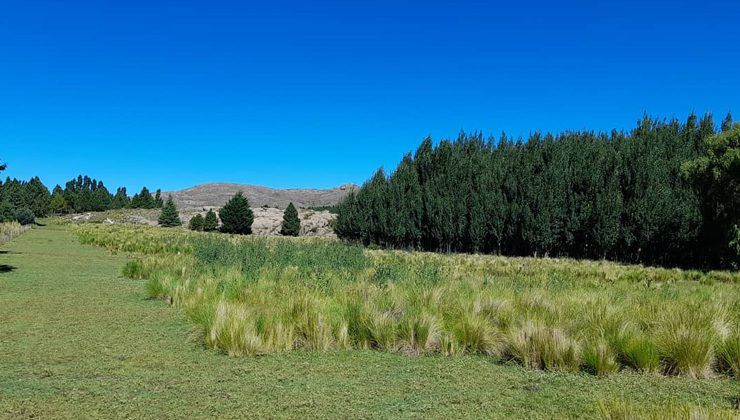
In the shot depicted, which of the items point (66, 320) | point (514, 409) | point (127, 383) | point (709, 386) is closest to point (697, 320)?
point (709, 386)

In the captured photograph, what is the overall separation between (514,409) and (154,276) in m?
8.14

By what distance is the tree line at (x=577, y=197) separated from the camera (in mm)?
28156

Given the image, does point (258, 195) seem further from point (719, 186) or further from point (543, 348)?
point (543, 348)

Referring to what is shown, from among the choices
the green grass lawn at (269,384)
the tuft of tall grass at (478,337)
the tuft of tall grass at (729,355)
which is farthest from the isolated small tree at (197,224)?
the tuft of tall grass at (729,355)

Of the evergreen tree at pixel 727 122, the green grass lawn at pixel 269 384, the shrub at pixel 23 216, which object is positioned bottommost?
the green grass lawn at pixel 269 384

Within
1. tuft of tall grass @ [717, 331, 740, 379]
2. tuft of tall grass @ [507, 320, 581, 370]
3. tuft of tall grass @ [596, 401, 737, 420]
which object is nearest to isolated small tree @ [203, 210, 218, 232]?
tuft of tall grass @ [507, 320, 581, 370]

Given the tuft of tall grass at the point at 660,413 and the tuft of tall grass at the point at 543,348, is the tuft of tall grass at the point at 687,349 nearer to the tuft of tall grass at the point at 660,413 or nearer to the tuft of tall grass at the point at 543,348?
the tuft of tall grass at the point at 543,348

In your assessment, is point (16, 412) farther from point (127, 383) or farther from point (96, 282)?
point (96, 282)

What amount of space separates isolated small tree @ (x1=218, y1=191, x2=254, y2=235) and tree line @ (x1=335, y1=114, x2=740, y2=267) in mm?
18632

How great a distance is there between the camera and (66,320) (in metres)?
6.80

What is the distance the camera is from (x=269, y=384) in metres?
4.35

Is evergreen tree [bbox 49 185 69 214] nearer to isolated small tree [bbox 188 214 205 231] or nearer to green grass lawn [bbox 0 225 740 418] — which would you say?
isolated small tree [bbox 188 214 205 231]

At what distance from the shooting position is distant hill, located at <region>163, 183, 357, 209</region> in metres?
161

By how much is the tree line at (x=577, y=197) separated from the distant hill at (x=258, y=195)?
113 m
